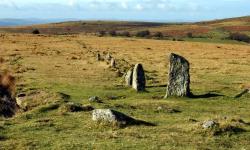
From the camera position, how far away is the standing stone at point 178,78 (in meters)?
31.1

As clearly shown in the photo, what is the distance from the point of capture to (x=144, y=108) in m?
26.1

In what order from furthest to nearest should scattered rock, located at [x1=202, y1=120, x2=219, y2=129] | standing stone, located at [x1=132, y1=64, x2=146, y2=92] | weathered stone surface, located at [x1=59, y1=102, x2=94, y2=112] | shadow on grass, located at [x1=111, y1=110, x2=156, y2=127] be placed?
standing stone, located at [x1=132, y1=64, x2=146, y2=92] → weathered stone surface, located at [x1=59, y1=102, x2=94, y2=112] → shadow on grass, located at [x1=111, y1=110, x2=156, y2=127] → scattered rock, located at [x1=202, y1=120, x2=219, y2=129]

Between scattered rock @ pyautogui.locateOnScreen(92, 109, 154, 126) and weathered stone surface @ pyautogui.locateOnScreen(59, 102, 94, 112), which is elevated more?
scattered rock @ pyautogui.locateOnScreen(92, 109, 154, 126)

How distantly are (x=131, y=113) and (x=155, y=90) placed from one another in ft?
31.9

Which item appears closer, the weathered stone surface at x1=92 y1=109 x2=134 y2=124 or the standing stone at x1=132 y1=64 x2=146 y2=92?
the weathered stone surface at x1=92 y1=109 x2=134 y2=124

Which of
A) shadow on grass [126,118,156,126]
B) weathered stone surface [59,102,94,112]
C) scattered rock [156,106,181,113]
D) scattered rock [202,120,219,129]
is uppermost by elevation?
scattered rock [202,120,219,129]

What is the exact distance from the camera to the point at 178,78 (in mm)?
31391

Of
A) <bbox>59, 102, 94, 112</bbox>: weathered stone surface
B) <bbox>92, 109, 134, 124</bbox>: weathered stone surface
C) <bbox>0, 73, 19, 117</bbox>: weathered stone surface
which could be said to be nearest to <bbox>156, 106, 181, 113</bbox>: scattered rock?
<bbox>59, 102, 94, 112</bbox>: weathered stone surface

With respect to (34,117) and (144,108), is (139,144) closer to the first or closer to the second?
(34,117)

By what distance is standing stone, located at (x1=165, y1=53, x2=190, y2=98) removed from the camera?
3109 cm

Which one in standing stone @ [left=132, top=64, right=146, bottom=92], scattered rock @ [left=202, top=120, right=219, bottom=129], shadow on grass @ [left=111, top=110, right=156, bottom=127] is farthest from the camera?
standing stone @ [left=132, top=64, right=146, bottom=92]

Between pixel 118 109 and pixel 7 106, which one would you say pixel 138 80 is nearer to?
pixel 118 109

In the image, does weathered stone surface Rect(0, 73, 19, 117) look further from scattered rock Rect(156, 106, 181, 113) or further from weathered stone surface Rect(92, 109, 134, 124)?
scattered rock Rect(156, 106, 181, 113)

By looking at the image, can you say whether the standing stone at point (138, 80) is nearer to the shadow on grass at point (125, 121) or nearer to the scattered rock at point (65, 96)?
the scattered rock at point (65, 96)
